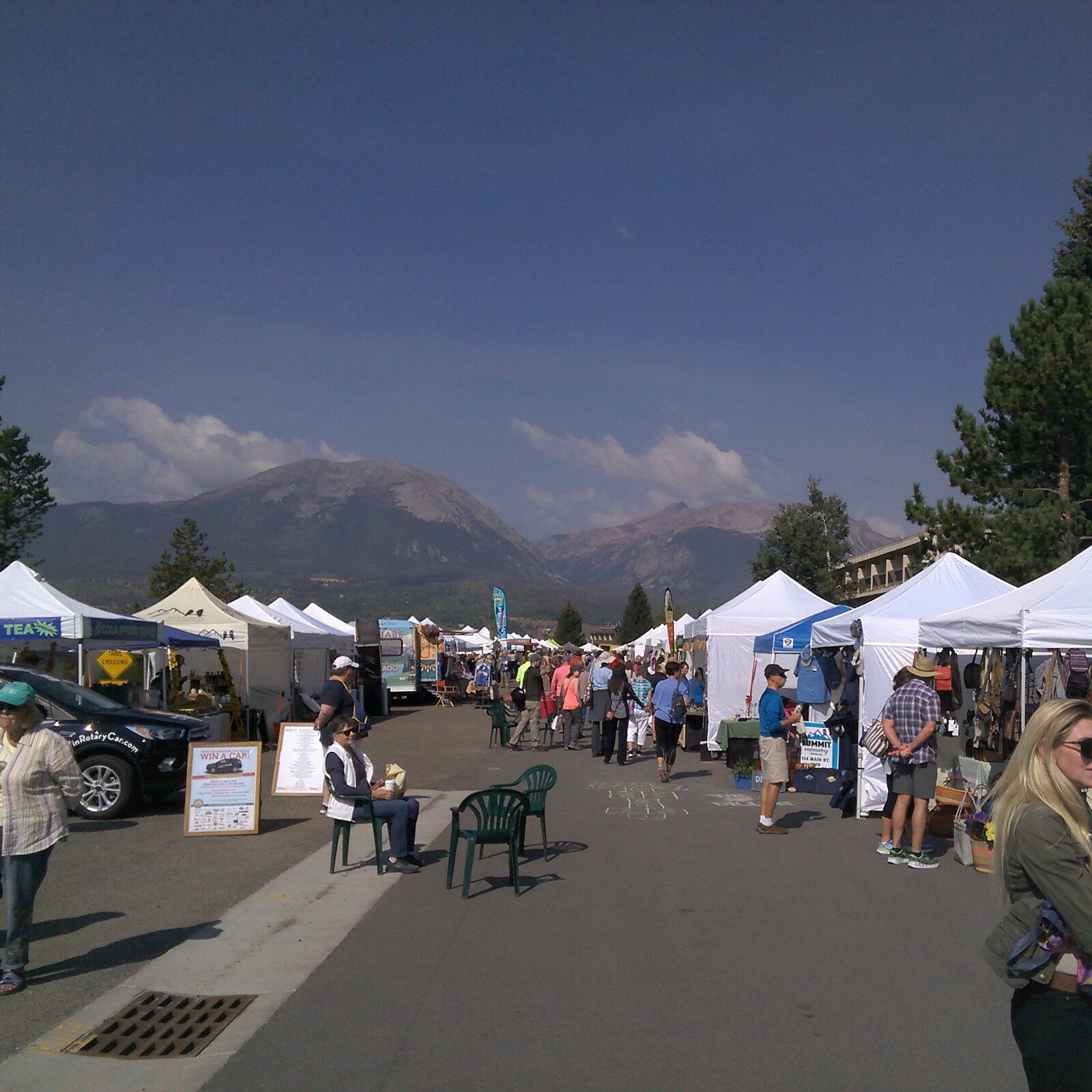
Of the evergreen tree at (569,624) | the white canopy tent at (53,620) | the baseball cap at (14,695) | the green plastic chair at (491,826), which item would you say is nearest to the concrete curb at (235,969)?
the green plastic chair at (491,826)

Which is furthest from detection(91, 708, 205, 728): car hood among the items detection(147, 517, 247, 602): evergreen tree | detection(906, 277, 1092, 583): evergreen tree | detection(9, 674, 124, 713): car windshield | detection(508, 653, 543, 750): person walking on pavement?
detection(147, 517, 247, 602): evergreen tree

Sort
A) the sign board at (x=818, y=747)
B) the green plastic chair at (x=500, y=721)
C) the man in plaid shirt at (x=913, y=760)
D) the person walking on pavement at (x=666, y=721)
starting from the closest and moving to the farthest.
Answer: the man in plaid shirt at (x=913, y=760), the sign board at (x=818, y=747), the person walking on pavement at (x=666, y=721), the green plastic chair at (x=500, y=721)

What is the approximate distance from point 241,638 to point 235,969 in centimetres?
1556

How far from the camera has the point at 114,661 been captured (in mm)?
19141

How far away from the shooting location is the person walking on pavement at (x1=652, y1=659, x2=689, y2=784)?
15.6 meters

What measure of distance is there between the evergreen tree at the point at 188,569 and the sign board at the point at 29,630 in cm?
2775

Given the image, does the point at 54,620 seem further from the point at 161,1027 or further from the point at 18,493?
the point at 18,493

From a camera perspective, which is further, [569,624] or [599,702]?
[569,624]

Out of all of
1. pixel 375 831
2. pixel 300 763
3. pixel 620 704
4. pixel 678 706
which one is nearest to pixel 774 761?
pixel 375 831

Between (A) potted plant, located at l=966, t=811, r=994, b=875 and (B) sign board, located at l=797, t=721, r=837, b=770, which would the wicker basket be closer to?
(A) potted plant, located at l=966, t=811, r=994, b=875

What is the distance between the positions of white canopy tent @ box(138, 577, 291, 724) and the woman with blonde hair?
19.3m

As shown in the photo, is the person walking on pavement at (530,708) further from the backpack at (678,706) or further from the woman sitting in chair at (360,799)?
the woman sitting in chair at (360,799)

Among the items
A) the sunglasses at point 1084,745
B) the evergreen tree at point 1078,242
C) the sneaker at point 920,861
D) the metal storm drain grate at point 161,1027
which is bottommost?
the sneaker at point 920,861

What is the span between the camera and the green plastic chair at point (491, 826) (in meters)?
8.22
